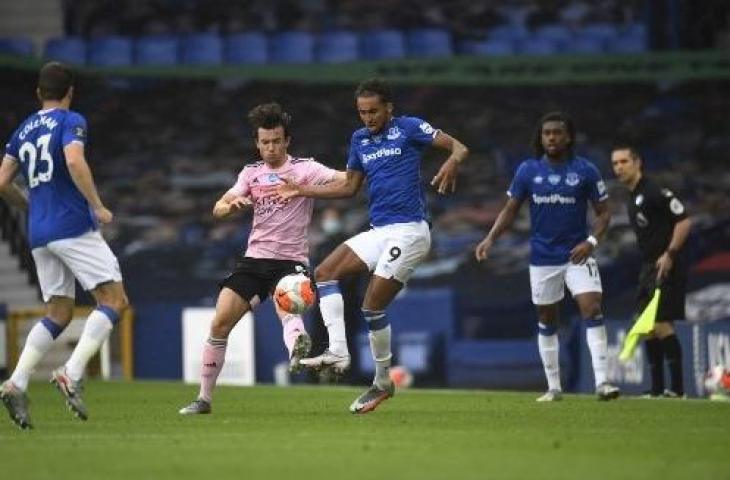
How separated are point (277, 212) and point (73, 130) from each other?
186 centimetres

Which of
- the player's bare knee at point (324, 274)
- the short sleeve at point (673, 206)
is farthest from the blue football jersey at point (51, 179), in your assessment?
the short sleeve at point (673, 206)

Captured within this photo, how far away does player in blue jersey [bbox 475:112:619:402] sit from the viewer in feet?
41.9

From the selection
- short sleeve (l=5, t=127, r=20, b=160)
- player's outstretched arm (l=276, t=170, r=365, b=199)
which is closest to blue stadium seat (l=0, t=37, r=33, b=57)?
player's outstretched arm (l=276, t=170, r=365, b=199)

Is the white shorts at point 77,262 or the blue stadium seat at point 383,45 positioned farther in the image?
the blue stadium seat at point 383,45

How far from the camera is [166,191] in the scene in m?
27.5

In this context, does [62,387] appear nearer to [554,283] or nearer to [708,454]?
[708,454]

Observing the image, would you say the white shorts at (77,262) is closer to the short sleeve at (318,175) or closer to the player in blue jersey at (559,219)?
the short sleeve at (318,175)

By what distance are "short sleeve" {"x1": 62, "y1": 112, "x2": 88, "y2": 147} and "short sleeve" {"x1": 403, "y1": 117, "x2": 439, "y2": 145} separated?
2204 millimetres

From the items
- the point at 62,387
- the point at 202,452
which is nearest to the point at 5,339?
the point at 62,387

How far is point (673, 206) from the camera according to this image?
14008mm

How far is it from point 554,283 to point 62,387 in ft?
15.0

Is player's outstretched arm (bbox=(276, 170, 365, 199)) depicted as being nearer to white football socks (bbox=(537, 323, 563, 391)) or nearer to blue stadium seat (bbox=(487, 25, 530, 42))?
white football socks (bbox=(537, 323, 563, 391))

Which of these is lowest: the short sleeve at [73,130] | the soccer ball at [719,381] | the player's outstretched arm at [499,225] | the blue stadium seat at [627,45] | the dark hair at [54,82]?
the soccer ball at [719,381]

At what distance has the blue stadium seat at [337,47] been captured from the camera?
29573mm
